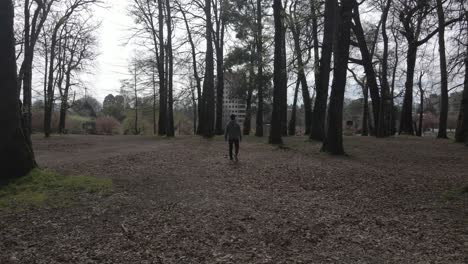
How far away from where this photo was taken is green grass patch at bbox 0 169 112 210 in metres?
6.87

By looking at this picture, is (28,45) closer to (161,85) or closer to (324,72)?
(161,85)

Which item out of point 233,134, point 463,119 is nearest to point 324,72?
point 463,119

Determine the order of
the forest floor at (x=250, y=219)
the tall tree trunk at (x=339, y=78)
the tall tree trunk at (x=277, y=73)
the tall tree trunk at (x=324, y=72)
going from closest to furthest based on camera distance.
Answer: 1. the forest floor at (x=250, y=219)
2. the tall tree trunk at (x=339, y=78)
3. the tall tree trunk at (x=277, y=73)
4. the tall tree trunk at (x=324, y=72)

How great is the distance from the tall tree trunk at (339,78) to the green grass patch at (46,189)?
8.39 metres

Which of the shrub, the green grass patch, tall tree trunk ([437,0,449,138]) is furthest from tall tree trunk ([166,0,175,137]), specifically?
the shrub

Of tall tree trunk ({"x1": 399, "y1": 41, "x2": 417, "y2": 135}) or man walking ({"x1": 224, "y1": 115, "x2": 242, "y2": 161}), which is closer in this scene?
man walking ({"x1": 224, "y1": 115, "x2": 242, "y2": 161})

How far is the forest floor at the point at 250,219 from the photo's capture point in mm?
5016

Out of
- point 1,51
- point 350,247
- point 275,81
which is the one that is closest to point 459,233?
point 350,247

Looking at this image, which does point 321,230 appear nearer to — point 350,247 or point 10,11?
point 350,247

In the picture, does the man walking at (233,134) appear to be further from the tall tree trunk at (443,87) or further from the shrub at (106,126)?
the shrub at (106,126)

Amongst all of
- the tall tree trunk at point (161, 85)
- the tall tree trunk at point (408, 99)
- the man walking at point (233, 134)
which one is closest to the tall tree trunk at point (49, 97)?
the tall tree trunk at point (161, 85)

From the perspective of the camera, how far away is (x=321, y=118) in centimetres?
1925

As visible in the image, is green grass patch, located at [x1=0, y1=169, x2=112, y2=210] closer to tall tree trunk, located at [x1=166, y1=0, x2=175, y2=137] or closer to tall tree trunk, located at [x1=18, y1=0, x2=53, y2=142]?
tall tree trunk, located at [x1=18, y1=0, x2=53, y2=142]

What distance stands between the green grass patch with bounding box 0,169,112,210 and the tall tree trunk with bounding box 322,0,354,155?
8391mm
